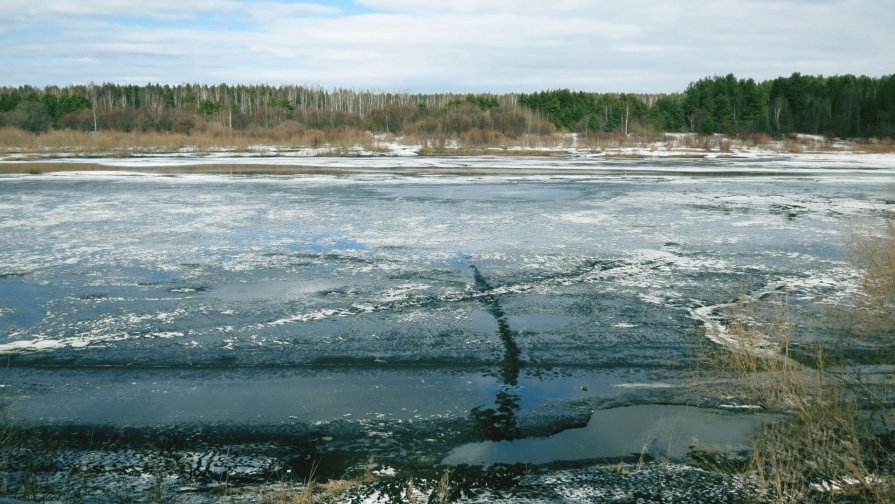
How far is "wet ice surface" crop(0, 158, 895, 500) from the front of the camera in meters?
5.26

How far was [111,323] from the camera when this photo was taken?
7.28 m

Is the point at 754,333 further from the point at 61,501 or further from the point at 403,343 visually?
the point at 61,501

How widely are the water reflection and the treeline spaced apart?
185 ft

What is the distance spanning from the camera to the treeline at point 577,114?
7088 cm

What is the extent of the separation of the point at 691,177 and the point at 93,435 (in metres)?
22.9

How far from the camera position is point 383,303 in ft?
26.3

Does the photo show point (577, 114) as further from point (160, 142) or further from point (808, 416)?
point (808, 416)

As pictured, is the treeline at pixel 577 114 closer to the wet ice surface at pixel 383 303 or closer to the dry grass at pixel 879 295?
the wet ice surface at pixel 383 303

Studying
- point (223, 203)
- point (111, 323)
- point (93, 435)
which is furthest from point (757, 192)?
point (93, 435)

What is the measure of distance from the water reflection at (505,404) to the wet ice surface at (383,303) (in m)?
0.02

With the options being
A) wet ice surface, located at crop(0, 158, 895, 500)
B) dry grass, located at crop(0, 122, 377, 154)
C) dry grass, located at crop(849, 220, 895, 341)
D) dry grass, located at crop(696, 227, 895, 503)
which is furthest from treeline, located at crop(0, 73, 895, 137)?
dry grass, located at crop(696, 227, 895, 503)

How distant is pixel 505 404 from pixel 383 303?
10.00 feet

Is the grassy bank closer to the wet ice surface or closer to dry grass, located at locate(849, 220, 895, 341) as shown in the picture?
the wet ice surface

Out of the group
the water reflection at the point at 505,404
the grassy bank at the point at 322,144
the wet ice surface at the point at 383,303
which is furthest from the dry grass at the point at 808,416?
the grassy bank at the point at 322,144
